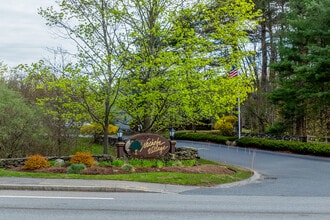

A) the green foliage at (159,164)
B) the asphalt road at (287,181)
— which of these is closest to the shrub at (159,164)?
the green foliage at (159,164)

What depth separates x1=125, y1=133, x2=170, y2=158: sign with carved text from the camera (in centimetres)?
1744

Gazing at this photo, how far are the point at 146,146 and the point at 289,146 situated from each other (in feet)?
44.0

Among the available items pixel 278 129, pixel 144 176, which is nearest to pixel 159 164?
pixel 144 176

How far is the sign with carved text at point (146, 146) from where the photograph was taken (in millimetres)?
17438

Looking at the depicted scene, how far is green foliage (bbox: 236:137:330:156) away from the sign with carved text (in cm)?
1111

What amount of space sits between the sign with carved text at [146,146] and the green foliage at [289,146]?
1111 cm

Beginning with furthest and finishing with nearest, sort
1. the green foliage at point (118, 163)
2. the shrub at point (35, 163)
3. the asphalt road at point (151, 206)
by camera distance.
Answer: the green foliage at point (118, 163) → the shrub at point (35, 163) → the asphalt road at point (151, 206)

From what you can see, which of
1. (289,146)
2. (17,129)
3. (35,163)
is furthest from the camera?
(289,146)

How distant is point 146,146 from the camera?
17562 mm

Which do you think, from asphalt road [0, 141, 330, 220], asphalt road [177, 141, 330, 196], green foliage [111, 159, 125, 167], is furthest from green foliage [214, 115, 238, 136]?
asphalt road [0, 141, 330, 220]

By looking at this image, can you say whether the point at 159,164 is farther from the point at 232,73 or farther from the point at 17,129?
the point at 17,129

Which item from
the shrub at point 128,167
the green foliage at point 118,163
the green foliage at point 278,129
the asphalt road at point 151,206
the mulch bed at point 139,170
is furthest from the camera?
the green foliage at point 278,129

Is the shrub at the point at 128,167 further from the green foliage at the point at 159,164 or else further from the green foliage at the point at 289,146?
the green foliage at the point at 289,146

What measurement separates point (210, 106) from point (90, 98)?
571 cm
